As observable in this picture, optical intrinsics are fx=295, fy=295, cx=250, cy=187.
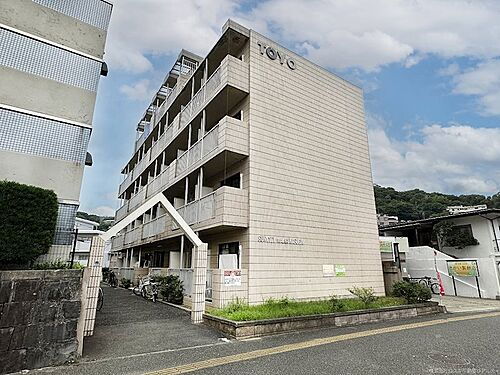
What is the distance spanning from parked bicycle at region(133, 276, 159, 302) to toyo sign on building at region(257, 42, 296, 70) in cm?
1207

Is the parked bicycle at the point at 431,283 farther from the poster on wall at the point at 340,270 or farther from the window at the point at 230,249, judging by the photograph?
the window at the point at 230,249

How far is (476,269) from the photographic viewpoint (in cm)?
1666

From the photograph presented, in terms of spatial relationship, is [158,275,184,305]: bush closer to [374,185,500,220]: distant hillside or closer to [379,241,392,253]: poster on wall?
[379,241,392,253]: poster on wall

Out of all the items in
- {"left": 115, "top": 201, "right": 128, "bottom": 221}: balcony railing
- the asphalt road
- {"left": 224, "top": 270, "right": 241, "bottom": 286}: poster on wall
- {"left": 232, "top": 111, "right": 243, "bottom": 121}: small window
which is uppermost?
{"left": 232, "top": 111, "right": 243, "bottom": 121}: small window

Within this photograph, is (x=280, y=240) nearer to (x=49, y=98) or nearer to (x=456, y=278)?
(x=49, y=98)

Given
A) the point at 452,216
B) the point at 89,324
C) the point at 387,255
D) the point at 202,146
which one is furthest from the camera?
the point at 452,216

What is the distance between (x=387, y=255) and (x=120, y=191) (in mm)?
26686

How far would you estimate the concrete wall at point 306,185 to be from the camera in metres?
11.5

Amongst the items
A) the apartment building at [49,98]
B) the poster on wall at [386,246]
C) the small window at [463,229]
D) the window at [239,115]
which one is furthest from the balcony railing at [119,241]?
the small window at [463,229]

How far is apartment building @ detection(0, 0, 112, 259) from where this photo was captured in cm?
860

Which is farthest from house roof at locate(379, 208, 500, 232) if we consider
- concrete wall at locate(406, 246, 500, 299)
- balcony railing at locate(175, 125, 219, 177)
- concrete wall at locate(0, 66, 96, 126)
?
concrete wall at locate(0, 66, 96, 126)

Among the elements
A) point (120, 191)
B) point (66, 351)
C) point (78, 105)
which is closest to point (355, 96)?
point (78, 105)

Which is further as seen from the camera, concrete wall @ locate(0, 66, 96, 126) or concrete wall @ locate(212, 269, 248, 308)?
concrete wall @ locate(212, 269, 248, 308)

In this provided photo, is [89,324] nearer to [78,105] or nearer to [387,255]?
[78,105]
